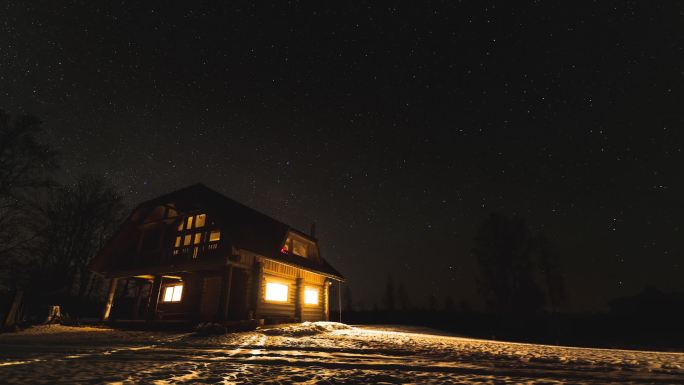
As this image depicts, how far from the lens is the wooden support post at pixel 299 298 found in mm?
18453

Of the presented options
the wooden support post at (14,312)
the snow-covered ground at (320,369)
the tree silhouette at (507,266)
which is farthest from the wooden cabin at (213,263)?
the tree silhouette at (507,266)

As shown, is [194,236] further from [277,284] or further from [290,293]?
[290,293]

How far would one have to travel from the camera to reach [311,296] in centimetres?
2047

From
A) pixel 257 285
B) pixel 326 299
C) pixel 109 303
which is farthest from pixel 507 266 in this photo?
pixel 109 303

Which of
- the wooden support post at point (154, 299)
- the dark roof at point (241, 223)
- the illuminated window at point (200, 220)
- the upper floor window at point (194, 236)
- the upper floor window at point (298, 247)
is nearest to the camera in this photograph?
the dark roof at point (241, 223)

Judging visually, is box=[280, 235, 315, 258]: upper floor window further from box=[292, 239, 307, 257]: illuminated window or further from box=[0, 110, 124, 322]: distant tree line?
box=[0, 110, 124, 322]: distant tree line

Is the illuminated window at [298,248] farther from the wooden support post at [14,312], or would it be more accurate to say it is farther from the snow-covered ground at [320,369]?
the wooden support post at [14,312]

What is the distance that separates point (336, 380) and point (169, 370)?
9.57 feet

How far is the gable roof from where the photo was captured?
16.2 metres

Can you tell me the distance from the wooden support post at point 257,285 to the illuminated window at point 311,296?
4.13 meters

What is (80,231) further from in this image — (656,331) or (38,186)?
(656,331)

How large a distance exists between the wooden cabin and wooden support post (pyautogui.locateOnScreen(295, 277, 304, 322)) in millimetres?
54

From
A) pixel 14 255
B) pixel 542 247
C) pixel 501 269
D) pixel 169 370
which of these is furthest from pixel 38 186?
pixel 542 247

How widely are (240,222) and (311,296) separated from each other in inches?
267
